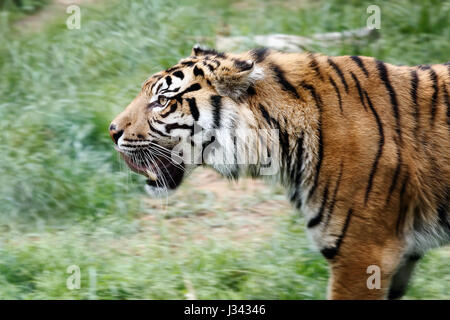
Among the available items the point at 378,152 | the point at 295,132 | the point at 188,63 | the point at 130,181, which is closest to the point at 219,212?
the point at 130,181

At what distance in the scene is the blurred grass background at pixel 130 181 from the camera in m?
4.45

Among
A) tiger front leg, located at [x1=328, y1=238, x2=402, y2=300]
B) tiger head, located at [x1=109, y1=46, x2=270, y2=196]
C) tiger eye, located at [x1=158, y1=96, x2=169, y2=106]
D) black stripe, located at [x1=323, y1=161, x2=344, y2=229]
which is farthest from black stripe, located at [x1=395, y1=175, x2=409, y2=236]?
tiger eye, located at [x1=158, y1=96, x2=169, y2=106]

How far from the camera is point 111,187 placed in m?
5.64

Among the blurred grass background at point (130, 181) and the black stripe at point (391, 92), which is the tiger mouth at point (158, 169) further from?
the black stripe at point (391, 92)

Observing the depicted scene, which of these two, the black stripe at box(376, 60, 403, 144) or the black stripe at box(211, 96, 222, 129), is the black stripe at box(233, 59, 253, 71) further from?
the black stripe at box(376, 60, 403, 144)

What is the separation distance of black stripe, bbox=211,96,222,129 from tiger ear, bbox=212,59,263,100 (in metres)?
0.04

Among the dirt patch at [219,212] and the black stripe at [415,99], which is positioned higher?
the black stripe at [415,99]

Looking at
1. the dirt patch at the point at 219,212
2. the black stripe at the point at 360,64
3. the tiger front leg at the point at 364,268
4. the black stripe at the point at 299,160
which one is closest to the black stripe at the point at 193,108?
the black stripe at the point at 299,160

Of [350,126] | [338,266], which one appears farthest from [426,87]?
[338,266]

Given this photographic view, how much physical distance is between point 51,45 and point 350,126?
4.58m

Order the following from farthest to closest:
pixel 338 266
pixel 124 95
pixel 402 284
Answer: pixel 124 95, pixel 402 284, pixel 338 266

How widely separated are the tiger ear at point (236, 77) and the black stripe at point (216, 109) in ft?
0.14

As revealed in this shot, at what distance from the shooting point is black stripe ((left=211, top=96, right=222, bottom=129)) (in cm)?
385

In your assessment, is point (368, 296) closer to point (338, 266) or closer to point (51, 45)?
point (338, 266)
